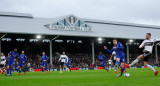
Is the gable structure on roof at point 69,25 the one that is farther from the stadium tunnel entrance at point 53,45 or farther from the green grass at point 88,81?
the green grass at point 88,81

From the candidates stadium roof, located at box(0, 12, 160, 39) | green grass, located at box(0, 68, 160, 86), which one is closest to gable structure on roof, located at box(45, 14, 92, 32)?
stadium roof, located at box(0, 12, 160, 39)

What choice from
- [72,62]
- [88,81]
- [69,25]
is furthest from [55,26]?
[88,81]

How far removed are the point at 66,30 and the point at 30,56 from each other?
8.03m

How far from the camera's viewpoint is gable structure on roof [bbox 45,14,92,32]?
42203 millimetres

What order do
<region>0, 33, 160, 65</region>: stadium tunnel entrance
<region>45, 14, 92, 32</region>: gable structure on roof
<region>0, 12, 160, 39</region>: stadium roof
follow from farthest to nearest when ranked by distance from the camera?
<region>0, 33, 160, 65</region>: stadium tunnel entrance → <region>45, 14, 92, 32</region>: gable structure on roof → <region>0, 12, 160, 39</region>: stadium roof

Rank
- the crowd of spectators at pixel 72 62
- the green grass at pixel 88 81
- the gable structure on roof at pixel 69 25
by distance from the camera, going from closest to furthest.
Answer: the green grass at pixel 88 81
the crowd of spectators at pixel 72 62
the gable structure on roof at pixel 69 25

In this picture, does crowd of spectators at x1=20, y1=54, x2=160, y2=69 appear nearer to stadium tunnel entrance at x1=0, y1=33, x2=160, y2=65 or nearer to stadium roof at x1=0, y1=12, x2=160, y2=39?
stadium tunnel entrance at x1=0, y1=33, x2=160, y2=65

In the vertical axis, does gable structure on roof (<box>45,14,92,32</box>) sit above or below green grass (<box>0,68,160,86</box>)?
above

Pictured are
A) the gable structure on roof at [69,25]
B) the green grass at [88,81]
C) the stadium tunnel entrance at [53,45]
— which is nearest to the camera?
the green grass at [88,81]

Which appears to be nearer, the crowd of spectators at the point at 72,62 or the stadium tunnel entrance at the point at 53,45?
the crowd of spectators at the point at 72,62

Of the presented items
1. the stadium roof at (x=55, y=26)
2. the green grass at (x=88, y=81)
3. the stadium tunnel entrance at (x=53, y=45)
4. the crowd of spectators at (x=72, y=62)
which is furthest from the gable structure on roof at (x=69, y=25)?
the green grass at (x=88, y=81)

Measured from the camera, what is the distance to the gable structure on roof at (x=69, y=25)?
4220cm

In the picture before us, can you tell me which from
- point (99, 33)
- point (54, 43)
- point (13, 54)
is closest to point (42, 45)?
point (54, 43)

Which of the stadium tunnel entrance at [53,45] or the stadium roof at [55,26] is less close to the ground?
the stadium roof at [55,26]
